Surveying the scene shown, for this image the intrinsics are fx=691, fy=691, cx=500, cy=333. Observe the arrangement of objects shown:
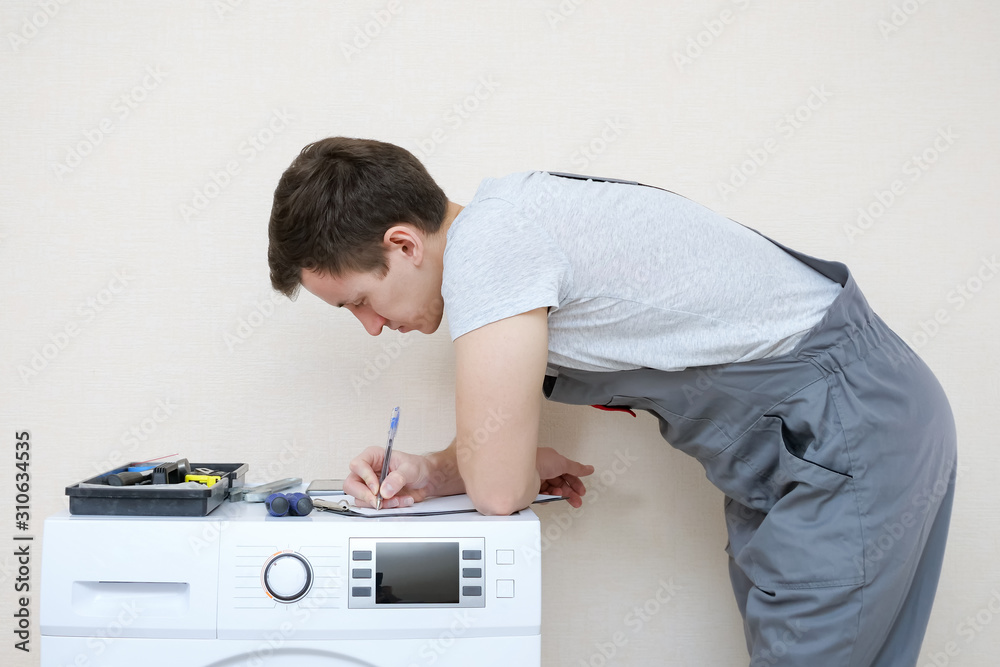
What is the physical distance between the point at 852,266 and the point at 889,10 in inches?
18.3

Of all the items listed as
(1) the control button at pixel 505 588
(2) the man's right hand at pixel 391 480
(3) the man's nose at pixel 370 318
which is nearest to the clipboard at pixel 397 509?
(2) the man's right hand at pixel 391 480

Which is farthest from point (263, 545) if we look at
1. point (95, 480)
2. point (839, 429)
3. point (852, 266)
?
point (852, 266)

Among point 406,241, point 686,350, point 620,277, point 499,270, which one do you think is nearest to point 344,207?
point 406,241

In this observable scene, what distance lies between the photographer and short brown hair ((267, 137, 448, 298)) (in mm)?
792

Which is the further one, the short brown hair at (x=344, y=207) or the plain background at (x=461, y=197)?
the plain background at (x=461, y=197)

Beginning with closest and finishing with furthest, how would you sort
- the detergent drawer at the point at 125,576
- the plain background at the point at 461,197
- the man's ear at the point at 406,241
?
the detergent drawer at the point at 125,576
the man's ear at the point at 406,241
the plain background at the point at 461,197

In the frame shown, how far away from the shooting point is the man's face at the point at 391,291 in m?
0.83

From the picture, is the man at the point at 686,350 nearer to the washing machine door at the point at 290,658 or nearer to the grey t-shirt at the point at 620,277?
the grey t-shirt at the point at 620,277

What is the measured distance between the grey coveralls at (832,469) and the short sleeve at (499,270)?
0.64 feet

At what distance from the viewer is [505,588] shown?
72 cm

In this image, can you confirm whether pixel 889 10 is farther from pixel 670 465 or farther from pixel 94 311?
pixel 94 311

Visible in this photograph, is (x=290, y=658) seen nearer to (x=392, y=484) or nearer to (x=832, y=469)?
(x=392, y=484)

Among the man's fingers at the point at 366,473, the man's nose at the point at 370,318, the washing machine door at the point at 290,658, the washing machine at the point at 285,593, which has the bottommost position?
the washing machine door at the point at 290,658

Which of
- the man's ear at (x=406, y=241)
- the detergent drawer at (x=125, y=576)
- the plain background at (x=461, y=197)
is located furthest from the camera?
the plain background at (x=461, y=197)
